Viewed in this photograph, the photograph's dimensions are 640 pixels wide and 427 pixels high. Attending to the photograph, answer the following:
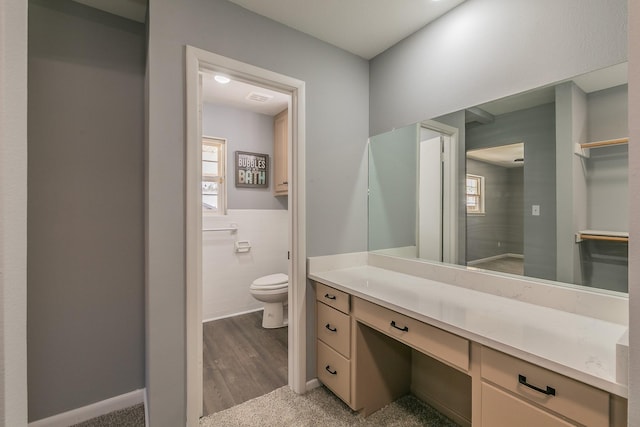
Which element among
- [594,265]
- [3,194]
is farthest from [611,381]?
[3,194]

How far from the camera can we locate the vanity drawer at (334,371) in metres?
1.70

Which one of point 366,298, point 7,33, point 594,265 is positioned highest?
point 7,33

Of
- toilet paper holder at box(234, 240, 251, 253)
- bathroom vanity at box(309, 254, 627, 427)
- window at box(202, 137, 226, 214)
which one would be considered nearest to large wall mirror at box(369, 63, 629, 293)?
bathroom vanity at box(309, 254, 627, 427)

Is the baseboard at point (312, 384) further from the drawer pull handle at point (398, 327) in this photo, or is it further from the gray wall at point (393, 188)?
the gray wall at point (393, 188)

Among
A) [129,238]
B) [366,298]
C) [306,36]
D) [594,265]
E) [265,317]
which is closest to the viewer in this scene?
[594,265]

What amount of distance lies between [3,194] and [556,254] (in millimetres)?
2087

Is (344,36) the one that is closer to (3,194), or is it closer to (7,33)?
(7,33)

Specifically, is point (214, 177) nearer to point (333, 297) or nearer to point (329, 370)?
point (333, 297)

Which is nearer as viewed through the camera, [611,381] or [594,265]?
[611,381]

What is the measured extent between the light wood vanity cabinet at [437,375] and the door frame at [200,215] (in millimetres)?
165

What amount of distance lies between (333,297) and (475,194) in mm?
1102

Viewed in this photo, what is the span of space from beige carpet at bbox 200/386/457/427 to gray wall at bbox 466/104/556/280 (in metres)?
1.10

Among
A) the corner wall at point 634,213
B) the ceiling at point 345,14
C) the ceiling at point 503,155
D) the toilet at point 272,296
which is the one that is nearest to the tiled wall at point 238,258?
the toilet at point 272,296

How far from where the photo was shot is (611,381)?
75cm
